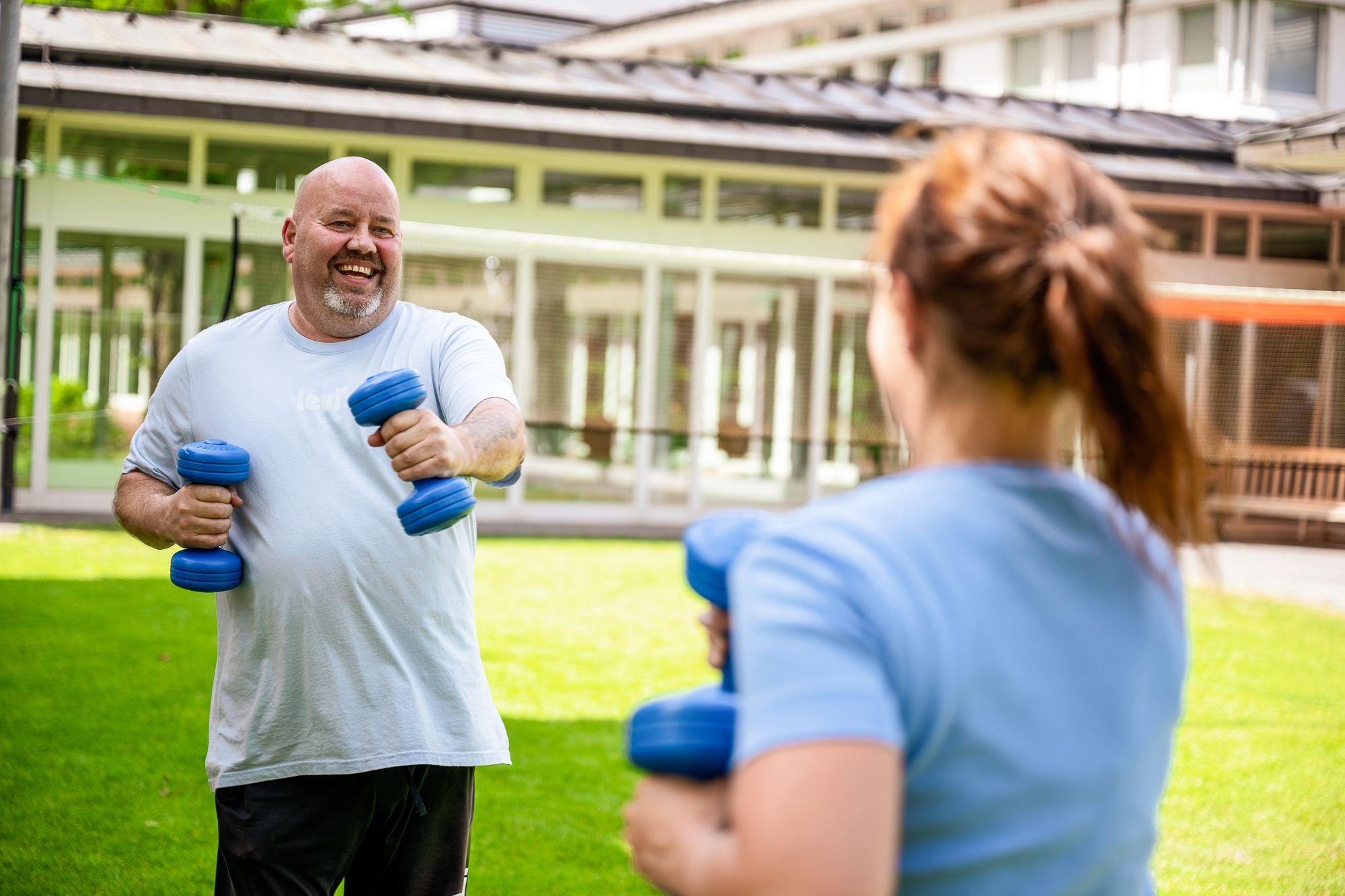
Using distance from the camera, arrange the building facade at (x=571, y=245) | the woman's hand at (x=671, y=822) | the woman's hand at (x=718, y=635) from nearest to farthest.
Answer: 1. the woman's hand at (x=671, y=822)
2. the woman's hand at (x=718, y=635)
3. the building facade at (x=571, y=245)

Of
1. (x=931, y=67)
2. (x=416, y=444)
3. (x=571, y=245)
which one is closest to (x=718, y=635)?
(x=416, y=444)

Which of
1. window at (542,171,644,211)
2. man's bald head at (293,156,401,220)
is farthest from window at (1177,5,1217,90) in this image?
man's bald head at (293,156,401,220)

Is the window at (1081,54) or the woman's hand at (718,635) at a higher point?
the window at (1081,54)

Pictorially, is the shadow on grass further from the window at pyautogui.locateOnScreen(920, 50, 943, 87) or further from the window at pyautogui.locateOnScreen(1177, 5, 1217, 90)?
the window at pyautogui.locateOnScreen(920, 50, 943, 87)

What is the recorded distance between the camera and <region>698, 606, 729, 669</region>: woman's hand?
136 centimetres

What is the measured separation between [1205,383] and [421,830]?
14627mm

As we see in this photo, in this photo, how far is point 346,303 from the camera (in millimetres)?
2699

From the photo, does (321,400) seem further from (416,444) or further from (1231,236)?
(1231,236)

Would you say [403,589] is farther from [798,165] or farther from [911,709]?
[798,165]

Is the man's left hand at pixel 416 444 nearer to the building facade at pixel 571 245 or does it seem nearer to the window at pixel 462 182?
the building facade at pixel 571 245

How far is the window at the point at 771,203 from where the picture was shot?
15.6m

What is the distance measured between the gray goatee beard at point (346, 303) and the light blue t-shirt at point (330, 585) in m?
0.07

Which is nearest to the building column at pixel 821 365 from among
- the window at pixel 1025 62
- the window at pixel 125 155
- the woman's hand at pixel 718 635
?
the window at pixel 125 155

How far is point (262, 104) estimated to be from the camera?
12969 mm
